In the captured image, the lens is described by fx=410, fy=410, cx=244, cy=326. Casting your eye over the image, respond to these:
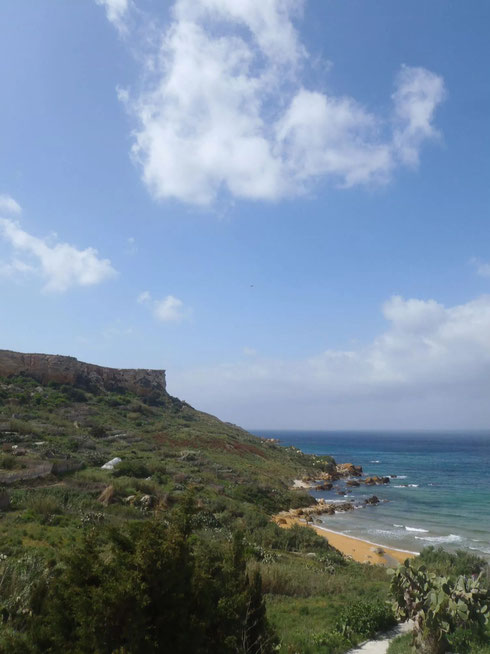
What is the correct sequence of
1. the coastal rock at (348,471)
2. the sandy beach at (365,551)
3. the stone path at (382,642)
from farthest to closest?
1. the coastal rock at (348,471)
2. the sandy beach at (365,551)
3. the stone path at (382,642)

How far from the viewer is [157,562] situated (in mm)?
5371

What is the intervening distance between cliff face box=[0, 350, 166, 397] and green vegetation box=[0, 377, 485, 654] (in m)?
24.6

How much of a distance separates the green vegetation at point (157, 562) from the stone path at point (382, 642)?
0.77ft

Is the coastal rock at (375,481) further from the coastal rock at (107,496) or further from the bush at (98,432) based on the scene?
the coastal rock at (107,496)

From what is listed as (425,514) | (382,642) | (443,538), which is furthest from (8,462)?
(425,514)

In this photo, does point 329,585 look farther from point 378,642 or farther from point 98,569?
point 98,569

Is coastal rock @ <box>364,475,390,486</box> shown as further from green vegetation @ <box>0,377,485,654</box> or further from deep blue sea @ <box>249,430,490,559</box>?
green vegetation @ <box>0,377,485,654</box>

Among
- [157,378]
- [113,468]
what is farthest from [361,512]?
[157,378]

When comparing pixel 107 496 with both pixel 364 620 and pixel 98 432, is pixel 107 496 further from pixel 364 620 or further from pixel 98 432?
pixel 98 432

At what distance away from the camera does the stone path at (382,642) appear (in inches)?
367

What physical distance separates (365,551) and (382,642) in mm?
15665

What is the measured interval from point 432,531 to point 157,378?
71.6 metres

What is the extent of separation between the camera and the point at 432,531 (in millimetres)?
30094

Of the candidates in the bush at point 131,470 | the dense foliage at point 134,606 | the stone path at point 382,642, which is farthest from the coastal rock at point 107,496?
the dense foliage at point 134,606
